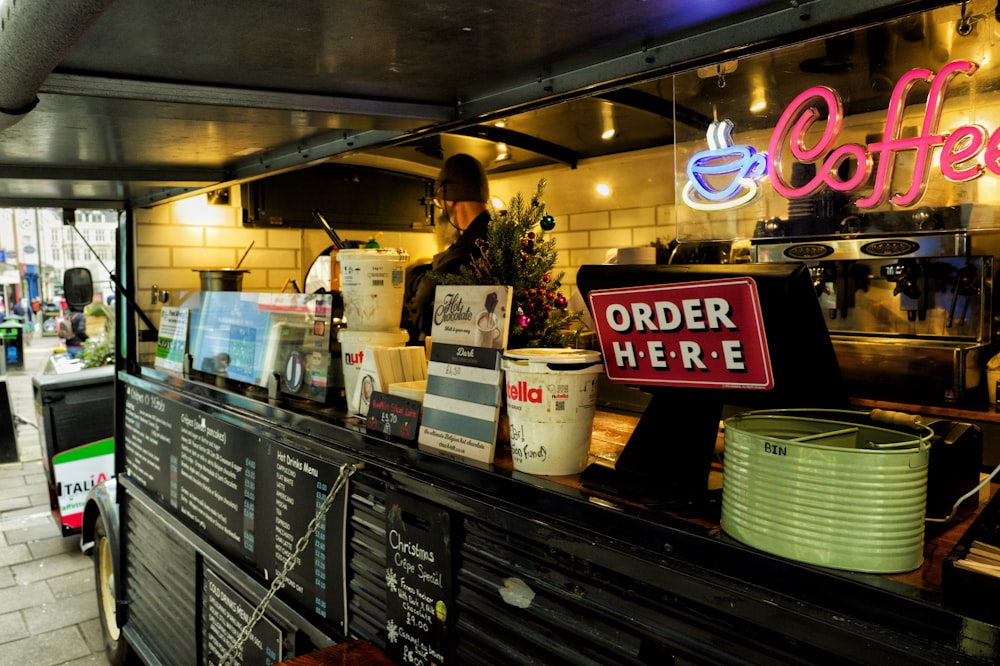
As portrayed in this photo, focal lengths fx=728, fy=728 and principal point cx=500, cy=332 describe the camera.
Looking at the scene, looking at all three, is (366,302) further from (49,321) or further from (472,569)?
(49,321)

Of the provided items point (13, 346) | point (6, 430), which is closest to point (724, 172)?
point (6, 430)

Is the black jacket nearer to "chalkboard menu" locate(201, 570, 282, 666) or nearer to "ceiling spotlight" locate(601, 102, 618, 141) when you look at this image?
"chalkboard menu" locate(201, 570, 282, 666)

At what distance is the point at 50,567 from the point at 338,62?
5.50m

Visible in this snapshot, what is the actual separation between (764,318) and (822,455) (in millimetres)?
291

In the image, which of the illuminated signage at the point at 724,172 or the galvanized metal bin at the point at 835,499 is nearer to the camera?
the galvanized metal bin at the point at 835,499

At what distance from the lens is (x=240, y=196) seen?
14.7ft

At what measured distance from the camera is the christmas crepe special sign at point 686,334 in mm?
1360

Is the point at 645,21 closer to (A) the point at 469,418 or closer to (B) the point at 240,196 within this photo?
(A) the point at 469,418

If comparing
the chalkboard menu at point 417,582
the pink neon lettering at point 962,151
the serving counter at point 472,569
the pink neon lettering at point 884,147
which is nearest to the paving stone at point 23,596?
the serving counter at point 472,569

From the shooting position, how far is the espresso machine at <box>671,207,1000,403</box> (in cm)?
420

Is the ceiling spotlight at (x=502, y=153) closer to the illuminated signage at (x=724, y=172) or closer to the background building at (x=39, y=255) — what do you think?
the illuminated signage at (x=724, y=172)

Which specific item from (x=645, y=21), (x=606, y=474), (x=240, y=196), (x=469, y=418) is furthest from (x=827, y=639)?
(x=240, y=196)

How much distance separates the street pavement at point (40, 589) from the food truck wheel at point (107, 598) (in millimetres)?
140

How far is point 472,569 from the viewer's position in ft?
6.19
